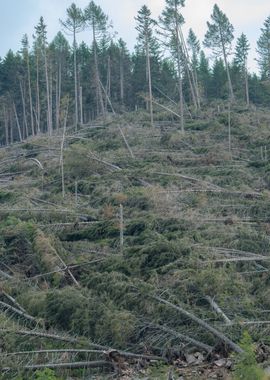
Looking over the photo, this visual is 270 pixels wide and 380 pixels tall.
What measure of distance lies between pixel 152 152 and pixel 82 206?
824cm

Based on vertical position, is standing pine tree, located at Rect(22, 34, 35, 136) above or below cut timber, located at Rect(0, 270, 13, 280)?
above

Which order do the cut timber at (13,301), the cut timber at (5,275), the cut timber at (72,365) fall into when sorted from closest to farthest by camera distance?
the cut timber at (72,365) → the cut timber at (13,301) → the cut timber at (5,275)

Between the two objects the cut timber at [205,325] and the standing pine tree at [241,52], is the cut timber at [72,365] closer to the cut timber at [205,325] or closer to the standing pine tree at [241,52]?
the cut timber at [205,325]

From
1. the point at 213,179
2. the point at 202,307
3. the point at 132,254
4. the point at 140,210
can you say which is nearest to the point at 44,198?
the point at 140,210

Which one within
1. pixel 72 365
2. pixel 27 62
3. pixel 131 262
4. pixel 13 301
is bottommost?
pixel 72 365

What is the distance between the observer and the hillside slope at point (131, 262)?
25.4 ft

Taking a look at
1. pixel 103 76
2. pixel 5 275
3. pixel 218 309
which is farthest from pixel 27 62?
pixel 218 309

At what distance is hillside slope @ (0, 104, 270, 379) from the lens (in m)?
7.75

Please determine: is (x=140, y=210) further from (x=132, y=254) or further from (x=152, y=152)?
(x=152, y=152)

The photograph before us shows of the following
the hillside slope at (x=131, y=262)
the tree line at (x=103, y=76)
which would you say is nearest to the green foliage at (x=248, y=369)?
the hillside slope at (x=131, y=262)

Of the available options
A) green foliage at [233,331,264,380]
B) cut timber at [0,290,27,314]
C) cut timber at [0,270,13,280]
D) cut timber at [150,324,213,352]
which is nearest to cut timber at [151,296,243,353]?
cut timber at [150,324,213,352]

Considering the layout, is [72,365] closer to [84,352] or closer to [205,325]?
[84,352]

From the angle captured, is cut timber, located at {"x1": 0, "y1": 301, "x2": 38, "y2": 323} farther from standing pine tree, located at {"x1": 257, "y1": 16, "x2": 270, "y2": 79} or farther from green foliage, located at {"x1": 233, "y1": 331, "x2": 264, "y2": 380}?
standing pine tree, located at {"x1": 257, "y1": 16, "x2": 270, "y2": 79}

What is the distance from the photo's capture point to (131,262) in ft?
33.1
